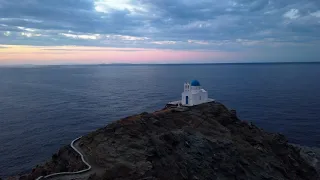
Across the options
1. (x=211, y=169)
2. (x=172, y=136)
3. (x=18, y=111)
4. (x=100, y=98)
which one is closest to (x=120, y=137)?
(x=172, y=136)

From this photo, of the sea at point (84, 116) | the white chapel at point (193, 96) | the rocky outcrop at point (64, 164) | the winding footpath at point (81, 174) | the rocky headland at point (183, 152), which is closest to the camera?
the winding footpath at point (81, 174)

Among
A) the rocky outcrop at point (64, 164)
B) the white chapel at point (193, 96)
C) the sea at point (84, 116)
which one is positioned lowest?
the sea at point (84, 116)

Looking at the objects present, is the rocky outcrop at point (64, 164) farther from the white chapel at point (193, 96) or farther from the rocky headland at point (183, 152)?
the white chapel at point (193, 96)

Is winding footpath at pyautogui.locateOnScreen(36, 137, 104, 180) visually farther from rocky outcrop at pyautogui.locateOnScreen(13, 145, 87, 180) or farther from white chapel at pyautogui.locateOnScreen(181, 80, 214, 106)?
white chapel at pyautogui.locateOnScreen(181, 80, 214, 106)

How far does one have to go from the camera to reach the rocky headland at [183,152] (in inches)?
1150

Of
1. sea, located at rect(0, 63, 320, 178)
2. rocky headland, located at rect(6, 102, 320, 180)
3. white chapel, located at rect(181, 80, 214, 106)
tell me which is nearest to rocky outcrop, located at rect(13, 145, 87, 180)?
rocky headland, located at rect(6, 102, 320, 180)

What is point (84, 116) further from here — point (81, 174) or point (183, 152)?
point (81, 174)

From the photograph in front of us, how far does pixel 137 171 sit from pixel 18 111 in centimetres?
6183

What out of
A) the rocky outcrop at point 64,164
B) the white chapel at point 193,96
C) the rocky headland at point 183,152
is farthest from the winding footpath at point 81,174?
the white chapel at point 193,96

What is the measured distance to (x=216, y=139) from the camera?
3666 centimetres

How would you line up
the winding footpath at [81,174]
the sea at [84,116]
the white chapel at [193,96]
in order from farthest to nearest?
1. the sea at [84,116]
2. the white chapel at [193,96]
3. the winding footpath at [81,174]

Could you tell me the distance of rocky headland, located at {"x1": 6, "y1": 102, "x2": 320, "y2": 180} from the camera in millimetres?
29203

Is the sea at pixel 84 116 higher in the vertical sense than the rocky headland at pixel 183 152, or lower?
lower

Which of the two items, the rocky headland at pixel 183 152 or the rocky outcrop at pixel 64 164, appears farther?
the rocky headland at pixel 183 152
